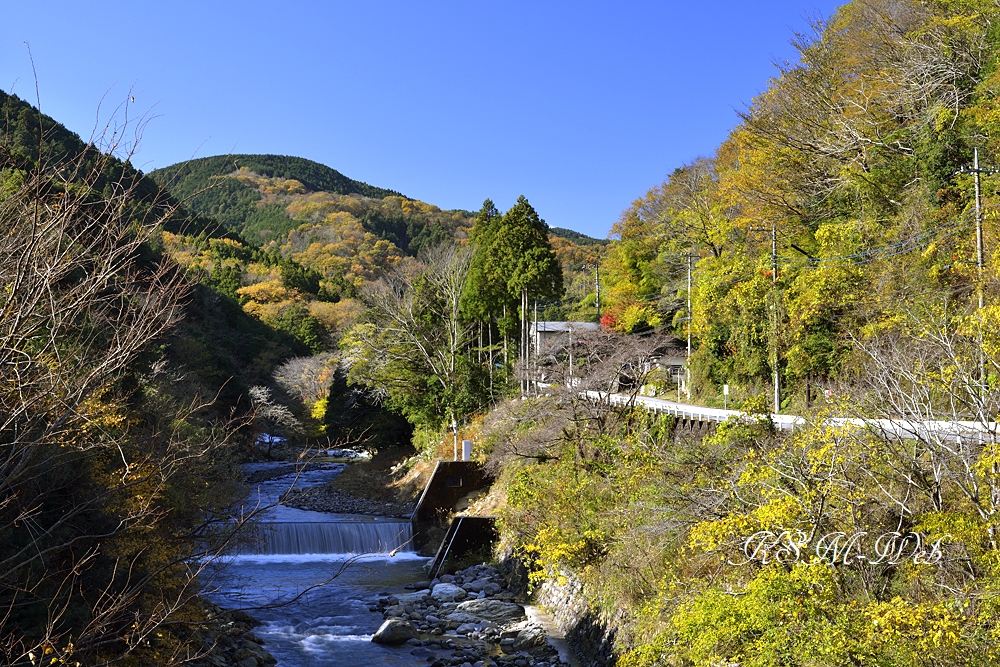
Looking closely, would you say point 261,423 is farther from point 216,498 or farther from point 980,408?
point 980,408

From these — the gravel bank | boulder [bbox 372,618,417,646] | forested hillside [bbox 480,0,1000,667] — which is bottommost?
the gravel bank

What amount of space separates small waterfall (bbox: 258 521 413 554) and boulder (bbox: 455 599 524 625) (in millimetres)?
5166

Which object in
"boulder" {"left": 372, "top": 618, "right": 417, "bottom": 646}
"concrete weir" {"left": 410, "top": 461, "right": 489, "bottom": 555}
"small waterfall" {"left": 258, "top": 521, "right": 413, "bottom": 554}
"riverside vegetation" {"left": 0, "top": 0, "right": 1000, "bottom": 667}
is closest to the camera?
"riverside vegetation" {"left": 0, "top": 0, "right": 1000, "bottom": 667}

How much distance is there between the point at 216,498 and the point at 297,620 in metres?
3.30

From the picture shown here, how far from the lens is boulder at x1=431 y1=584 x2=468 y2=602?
17969mm

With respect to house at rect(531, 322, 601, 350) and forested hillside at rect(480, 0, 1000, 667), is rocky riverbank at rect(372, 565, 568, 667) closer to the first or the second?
forested hillside at rect(480, 0, 1000, 667)

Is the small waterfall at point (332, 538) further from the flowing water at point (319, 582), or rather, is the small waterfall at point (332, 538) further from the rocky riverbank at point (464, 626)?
the rocky riverbank at point (464, 626)

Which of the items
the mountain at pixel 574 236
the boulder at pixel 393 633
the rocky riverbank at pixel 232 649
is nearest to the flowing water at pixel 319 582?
the boulder at pixel 393 633

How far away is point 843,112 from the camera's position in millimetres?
24078

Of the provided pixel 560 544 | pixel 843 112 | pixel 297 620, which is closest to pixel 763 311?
pixel 843 112

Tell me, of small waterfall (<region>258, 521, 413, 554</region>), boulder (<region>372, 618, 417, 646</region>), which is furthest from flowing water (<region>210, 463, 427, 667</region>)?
boulder (<region>372, 618, 417, 646</region>)

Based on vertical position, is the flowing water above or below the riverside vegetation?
below

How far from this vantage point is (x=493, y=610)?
1692cm

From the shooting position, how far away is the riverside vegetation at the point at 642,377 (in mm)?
4969
